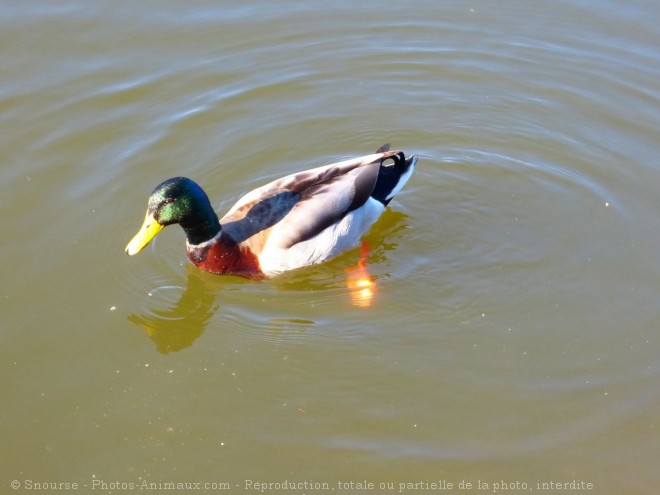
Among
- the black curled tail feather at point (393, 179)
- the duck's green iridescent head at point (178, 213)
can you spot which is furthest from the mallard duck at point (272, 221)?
the black curled tail feather at point (393, 179)

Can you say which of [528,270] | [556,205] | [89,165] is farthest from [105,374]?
[556,205]

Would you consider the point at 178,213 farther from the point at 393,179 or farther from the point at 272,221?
the point at 393,179

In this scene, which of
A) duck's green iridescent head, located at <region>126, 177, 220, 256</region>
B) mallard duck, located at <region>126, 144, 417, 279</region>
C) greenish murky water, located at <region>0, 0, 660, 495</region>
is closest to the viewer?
greenish murky water, located at <region>0, 0, 660, 495</region>

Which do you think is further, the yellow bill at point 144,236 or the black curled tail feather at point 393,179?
the black curled tail feather at point 393,179

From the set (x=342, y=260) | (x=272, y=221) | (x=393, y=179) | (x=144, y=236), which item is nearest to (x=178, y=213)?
(x=144, y=236)

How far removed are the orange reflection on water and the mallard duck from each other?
0.86ft

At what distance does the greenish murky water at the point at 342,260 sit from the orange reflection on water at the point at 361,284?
0.08 meters

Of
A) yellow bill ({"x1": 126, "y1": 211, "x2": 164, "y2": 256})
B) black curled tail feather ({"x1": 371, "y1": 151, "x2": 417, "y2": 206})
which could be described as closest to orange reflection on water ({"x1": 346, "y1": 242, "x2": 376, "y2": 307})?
black curled tail feather ({"x1": 371, "y1": 151, "x2": 417, "y2": 206})

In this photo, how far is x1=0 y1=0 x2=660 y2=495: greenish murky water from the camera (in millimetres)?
5918

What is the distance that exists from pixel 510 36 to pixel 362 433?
5.90 m

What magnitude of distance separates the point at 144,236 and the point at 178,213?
327mm

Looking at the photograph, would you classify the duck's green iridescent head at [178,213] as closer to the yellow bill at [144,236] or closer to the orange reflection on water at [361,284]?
the yellow bill at [144,236]

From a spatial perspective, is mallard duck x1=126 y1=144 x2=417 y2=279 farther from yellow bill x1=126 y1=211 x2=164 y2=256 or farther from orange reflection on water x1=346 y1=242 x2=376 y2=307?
orange reflection on water x1=346 y1=242 x2=376 y2=307

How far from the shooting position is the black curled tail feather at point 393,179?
8047 millimetres
